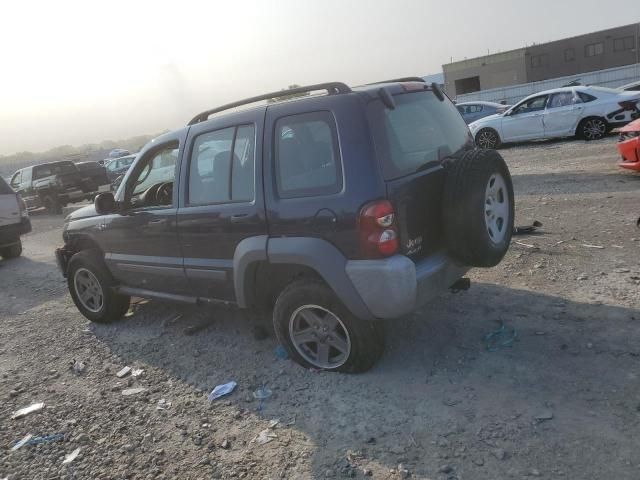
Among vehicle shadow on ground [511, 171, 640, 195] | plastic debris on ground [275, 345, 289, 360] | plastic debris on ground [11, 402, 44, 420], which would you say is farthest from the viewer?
vehicle shadow on ground [511, 171, 640, 195]

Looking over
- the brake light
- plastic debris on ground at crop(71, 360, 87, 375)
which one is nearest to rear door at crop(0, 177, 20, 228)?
plastic debris on ground at crop(71, 360, 87, 375)

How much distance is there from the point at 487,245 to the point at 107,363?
10.9ft

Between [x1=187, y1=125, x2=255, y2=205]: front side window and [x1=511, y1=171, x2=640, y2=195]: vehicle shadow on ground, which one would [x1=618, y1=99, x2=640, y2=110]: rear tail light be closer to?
[x1=511, y1=171, x2=640, y2=195]: vehicle shadow on ground

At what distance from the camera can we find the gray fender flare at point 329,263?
326 centimetres

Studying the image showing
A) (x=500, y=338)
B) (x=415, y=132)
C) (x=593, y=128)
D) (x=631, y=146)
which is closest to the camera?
(x=415, y=132)

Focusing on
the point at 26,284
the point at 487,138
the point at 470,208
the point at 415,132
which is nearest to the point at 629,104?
the point at 487,138

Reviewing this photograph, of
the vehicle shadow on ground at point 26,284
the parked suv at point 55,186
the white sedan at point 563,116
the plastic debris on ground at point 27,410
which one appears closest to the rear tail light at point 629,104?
the white sedan at point 563,116

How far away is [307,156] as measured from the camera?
11.3 ft

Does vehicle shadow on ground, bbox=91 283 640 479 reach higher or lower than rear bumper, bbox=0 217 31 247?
lower

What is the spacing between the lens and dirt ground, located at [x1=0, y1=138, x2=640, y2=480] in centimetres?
277

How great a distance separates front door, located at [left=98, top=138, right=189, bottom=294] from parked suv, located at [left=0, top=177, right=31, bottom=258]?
242 inches

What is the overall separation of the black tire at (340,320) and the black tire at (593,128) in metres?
12.4

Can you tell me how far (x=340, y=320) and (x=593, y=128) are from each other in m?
12.6

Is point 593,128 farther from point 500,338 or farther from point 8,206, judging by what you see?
point 8,206
